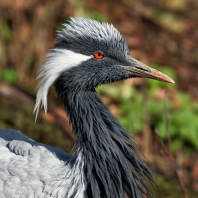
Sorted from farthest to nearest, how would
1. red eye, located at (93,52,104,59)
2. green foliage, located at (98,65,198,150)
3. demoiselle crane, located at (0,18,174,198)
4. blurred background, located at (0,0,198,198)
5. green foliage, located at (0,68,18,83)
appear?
1. green foliage, located at (0,68,18,83)
2. green foliage, located at (98,65,198,150)
3. blurred background, located at (0,0,198,198)
4. red eye, located at (93,52,104,59)
5. demoiselle crane, located at (0,18,174,198)

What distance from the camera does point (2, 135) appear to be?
16.3 ft

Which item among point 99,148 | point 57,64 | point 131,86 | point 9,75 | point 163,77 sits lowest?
point 9,75

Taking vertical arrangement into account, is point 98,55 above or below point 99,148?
above

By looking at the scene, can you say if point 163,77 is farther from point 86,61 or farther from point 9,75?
point 9,75

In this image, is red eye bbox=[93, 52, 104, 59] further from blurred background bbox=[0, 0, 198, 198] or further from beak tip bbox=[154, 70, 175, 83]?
blurred background bbox=[0, 0, 198, 198]

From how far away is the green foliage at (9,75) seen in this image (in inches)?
351

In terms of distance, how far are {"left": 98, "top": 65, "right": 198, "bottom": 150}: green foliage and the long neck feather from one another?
3.27 m

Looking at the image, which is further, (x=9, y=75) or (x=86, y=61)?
(x=9, y=75)

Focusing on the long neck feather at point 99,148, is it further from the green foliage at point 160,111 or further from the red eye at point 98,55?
the green foliage at point 160,111

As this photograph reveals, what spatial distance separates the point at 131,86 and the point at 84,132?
5.54m

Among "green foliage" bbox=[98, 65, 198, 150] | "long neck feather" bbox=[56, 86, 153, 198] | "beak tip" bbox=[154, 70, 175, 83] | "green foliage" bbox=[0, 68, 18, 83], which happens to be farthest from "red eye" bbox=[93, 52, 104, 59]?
"green foliage" bbox=[0, 68, 18, 83]

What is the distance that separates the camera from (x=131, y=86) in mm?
9844

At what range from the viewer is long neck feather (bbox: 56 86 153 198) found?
14.2 feet

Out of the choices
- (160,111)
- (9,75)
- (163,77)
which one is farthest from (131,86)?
(163,77)
